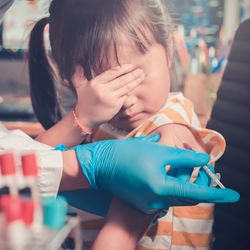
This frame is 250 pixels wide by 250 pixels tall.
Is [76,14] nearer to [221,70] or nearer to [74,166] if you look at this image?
[74,166]

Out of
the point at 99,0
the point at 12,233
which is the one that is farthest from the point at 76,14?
the point at 12,233

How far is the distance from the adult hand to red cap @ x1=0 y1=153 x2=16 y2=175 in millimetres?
274

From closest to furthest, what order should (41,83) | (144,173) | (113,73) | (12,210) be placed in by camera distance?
(12,210)
(144,173)
(113,73)
(41,83)

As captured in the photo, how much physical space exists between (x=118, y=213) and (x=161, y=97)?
0.76 ft

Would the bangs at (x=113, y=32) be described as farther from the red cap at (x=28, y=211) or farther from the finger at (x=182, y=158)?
the red cap at (x=28, y=211)

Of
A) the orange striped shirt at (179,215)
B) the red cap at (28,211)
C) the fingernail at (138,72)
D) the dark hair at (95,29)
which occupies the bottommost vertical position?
the orange striped shirt at (179,215)

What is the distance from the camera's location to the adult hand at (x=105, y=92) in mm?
874

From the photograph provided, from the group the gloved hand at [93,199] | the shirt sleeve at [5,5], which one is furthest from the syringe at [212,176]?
the shirt sleeve at [5,5]

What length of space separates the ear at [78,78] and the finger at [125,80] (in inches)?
2.3

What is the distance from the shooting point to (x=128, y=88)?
0.88m

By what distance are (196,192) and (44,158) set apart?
0.83 feet

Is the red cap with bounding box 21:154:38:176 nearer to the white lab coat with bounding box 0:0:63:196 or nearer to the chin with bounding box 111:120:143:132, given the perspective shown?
the white lab coat with bounding box 0:0:63:196

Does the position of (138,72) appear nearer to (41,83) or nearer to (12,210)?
(41,83)

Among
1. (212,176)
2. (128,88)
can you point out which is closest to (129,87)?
(128,88)
